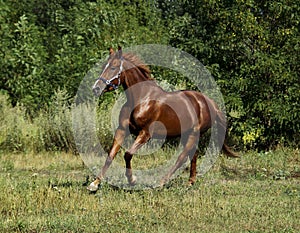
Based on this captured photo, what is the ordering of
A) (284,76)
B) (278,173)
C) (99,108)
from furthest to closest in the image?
1. (99,108)
2. (284,76)
3. (278,173)

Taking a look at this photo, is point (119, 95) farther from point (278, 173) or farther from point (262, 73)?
point (278, 173)

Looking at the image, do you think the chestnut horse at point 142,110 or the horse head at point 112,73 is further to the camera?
the chestnut horse at point 142,110

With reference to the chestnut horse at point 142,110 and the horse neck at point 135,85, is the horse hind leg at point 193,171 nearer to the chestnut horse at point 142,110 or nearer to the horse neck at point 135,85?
the chestnut horse at point 142,110

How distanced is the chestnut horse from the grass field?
58cm

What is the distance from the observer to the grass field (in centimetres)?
711

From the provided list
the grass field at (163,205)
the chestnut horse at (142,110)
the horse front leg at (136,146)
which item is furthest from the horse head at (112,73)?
the grass field at (163,205)

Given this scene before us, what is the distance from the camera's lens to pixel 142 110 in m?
9.66

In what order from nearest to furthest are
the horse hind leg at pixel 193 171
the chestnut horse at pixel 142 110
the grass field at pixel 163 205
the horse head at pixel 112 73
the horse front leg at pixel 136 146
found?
the grass field at pixel 163 205 → the horse head at pixel 112 73 → the chestnut horse at pixel 142 110 → the horse front leg at pixel 136 146 → the horse hind leg at pixel 193 171

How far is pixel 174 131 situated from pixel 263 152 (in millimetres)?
4587

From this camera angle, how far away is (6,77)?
61.4 ft

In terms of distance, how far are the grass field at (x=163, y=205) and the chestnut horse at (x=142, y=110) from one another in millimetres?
585

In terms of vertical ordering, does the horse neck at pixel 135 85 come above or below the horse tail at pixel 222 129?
above

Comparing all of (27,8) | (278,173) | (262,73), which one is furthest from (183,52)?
(27,8)

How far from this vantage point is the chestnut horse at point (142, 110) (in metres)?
9.45
